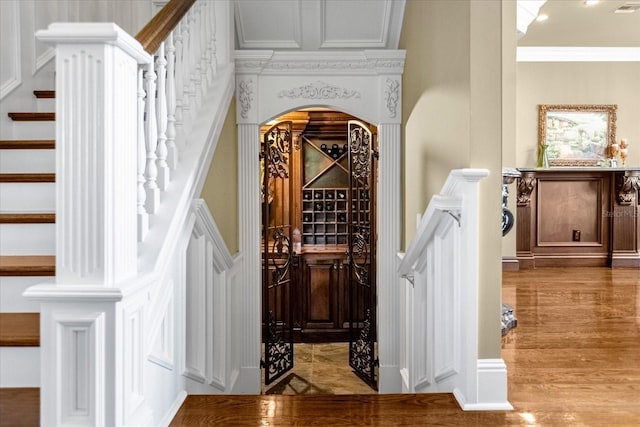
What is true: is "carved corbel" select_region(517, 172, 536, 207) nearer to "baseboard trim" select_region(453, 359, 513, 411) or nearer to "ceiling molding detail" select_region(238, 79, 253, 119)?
"ceiling molding detail" select_region(238, 79, 253, 119)

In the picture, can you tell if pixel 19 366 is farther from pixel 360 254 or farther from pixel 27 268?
pixel 360 254

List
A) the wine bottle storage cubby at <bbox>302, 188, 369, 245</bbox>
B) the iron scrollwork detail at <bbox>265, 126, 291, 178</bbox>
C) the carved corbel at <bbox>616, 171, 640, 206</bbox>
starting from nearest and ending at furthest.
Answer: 1. the iron scrollwork detail at <bbox>265, 126, 291, 178</bbox>
2. the wine bottle storage cubby at <bbox>302, 188, 369, 245</bbox>
3. the carved corbel at <bbox>616, 171, 640, 206</bbox>

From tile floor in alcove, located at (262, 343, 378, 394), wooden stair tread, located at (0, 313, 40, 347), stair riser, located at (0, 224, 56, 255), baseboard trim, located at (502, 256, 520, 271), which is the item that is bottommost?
tile floor in alcove, located at (262, 343, 378, 394)

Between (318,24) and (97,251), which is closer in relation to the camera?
(97,251)

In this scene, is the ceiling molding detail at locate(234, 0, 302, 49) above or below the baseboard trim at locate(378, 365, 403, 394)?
above

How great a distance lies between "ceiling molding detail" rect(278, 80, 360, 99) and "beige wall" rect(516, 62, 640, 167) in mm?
3867

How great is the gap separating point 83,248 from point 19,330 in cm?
54

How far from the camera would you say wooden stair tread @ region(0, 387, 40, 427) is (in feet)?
5.12

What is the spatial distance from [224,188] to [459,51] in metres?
1.75

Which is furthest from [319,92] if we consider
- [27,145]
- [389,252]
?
[27,145]

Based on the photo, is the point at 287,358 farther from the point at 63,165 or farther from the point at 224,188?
the point at 63,165

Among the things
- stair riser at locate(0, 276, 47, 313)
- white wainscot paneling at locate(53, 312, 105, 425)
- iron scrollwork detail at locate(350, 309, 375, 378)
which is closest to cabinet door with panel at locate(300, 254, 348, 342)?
iron scrollwork detail at locate(350, 309, 375, 378)

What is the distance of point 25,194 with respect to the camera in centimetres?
226

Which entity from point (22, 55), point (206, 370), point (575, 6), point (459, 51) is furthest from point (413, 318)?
point (575, 6)
